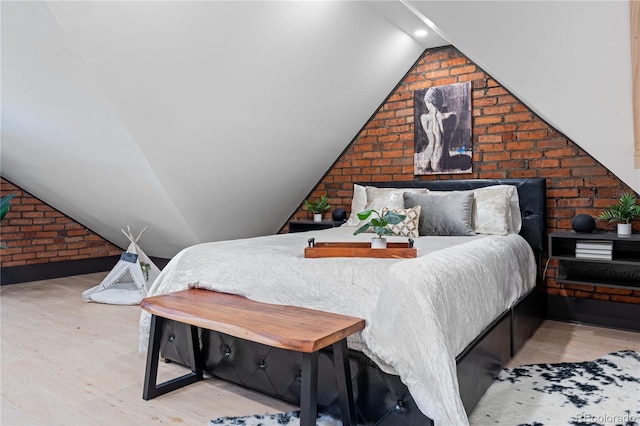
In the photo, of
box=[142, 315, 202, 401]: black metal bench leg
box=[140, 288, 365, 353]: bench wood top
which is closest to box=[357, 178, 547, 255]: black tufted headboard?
box=[140, 288, 365, 353]: bench wood top

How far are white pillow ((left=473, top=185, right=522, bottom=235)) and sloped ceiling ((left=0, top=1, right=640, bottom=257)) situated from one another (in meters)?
0.64

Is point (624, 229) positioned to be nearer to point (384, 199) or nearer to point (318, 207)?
point (384, 199)

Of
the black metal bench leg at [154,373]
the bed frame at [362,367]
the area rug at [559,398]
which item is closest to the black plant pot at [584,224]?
the bed frame at [362,367]

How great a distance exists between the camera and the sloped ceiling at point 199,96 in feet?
8.81

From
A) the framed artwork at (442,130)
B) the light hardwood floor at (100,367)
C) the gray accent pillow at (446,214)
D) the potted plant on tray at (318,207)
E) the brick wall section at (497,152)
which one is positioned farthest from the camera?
the potted plant on tray at (318,207)

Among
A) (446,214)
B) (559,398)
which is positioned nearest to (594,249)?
(446,214)

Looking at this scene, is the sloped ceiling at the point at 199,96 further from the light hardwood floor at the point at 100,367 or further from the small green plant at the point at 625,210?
the light hardwood floor at the point at 100,367

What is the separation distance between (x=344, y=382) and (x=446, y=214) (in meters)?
1.93

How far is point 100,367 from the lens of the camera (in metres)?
2.71

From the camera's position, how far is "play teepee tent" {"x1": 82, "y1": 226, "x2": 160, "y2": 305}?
437cm

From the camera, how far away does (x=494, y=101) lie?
13.1 ft

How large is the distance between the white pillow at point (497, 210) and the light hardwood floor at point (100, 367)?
821mm

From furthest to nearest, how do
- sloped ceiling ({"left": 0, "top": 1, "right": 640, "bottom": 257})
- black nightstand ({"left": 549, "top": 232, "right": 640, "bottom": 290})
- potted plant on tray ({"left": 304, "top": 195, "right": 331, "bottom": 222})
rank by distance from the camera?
potted plant on tray ({"left": 304, "top": 195, "right": 331, "bottom": 222}) → black nightstand ({"left": 549, "top": 232, "right": 640, "bottom": 290}) → sloped ceiling ({"left": 0, "top": 1, "right": 640, "bottom": 257})

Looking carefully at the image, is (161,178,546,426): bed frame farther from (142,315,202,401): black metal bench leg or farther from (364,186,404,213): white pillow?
(364,186,404,213): white pillow
